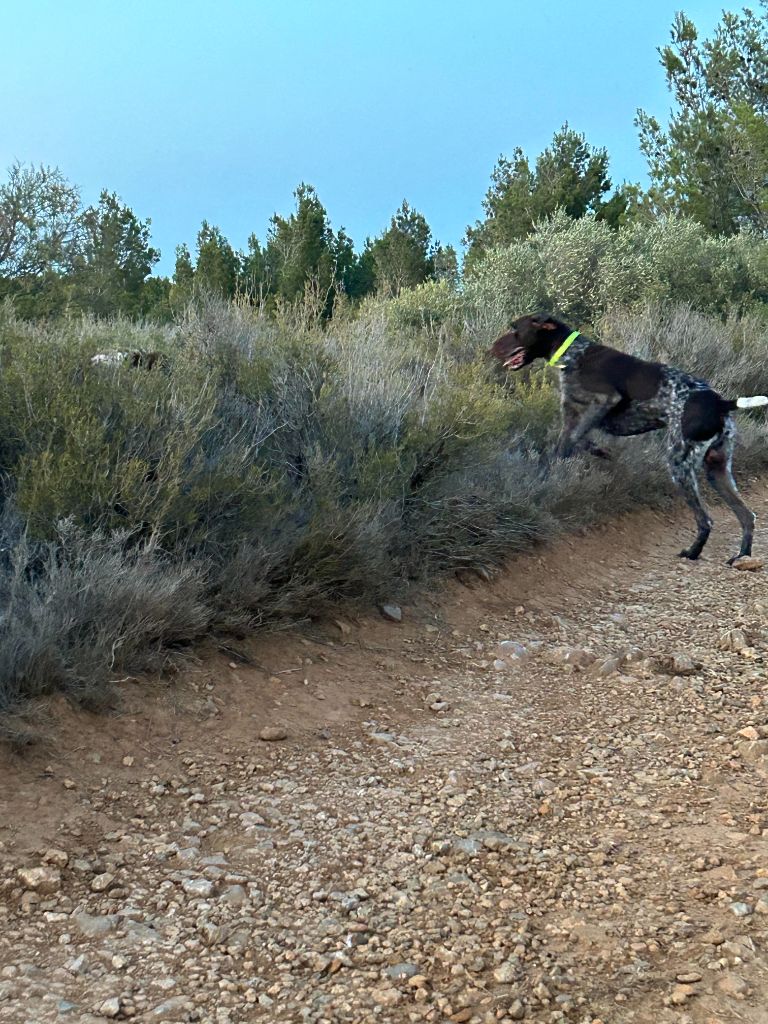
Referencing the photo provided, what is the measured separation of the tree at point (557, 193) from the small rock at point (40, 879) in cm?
2783

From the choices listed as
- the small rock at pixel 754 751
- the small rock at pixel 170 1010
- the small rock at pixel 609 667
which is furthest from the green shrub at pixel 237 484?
the small rock at pixel 754 751

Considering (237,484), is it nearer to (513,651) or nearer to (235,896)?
(513,651)

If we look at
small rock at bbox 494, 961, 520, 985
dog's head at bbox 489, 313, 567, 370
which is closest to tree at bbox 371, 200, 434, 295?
dog's head at bbox 489, 313, 567, 370

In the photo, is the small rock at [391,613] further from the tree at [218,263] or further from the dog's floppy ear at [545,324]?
the tree at [218,263]

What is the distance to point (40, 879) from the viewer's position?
2.92 metres

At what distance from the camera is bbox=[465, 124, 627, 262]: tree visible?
2962cm

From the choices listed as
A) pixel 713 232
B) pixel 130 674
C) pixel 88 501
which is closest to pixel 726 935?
pixel 130 674

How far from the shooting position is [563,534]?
745 centimetres

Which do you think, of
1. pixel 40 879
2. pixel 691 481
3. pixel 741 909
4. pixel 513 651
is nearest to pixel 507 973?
pixel 741 909

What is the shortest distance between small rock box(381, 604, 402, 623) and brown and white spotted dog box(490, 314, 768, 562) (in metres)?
3.00

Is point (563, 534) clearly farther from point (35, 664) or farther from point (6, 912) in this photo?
point (6, 912)

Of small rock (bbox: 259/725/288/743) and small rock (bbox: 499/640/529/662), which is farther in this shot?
small rock (bbox: 499/640/529/662)

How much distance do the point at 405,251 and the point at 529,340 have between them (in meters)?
25.5

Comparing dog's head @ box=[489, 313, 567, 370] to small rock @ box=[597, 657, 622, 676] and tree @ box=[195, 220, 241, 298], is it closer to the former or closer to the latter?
small rock @ box=[597, 657, 622, 676]
